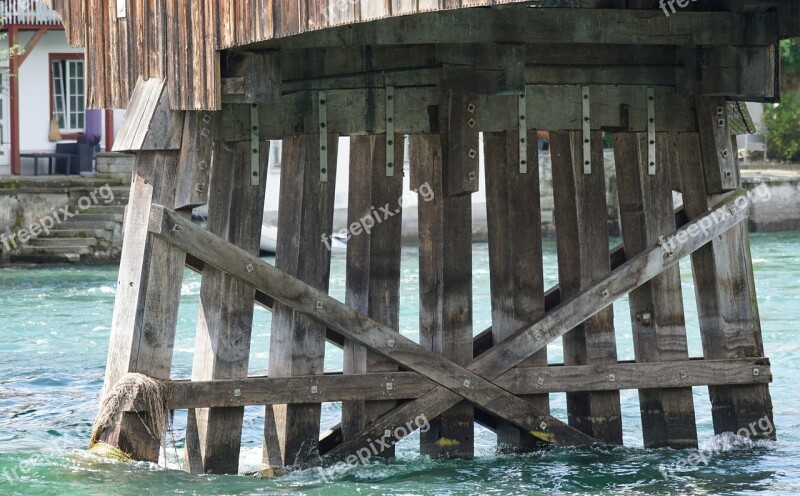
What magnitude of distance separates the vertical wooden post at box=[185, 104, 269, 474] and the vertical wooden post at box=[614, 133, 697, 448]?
2.11 meters

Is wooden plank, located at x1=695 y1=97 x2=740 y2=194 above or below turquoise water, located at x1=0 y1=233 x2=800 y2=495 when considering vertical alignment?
above

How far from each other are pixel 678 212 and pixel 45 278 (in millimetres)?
15477

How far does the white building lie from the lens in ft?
93.1

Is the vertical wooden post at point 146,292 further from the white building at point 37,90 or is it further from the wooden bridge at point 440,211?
the white building at point 37,90

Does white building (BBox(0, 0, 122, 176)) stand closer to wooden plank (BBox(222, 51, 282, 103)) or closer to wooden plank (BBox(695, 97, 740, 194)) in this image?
wooden plank (BBox(222, 51, 282, 103))

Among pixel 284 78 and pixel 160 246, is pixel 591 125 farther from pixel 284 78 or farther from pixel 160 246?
pixel 160 246

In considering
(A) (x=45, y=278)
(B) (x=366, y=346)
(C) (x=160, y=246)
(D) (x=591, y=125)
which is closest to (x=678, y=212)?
(D) (x=591, y=125)

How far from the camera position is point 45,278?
70.3ft

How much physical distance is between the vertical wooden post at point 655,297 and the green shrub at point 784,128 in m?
27.2

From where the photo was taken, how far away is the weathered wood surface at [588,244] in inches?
296
